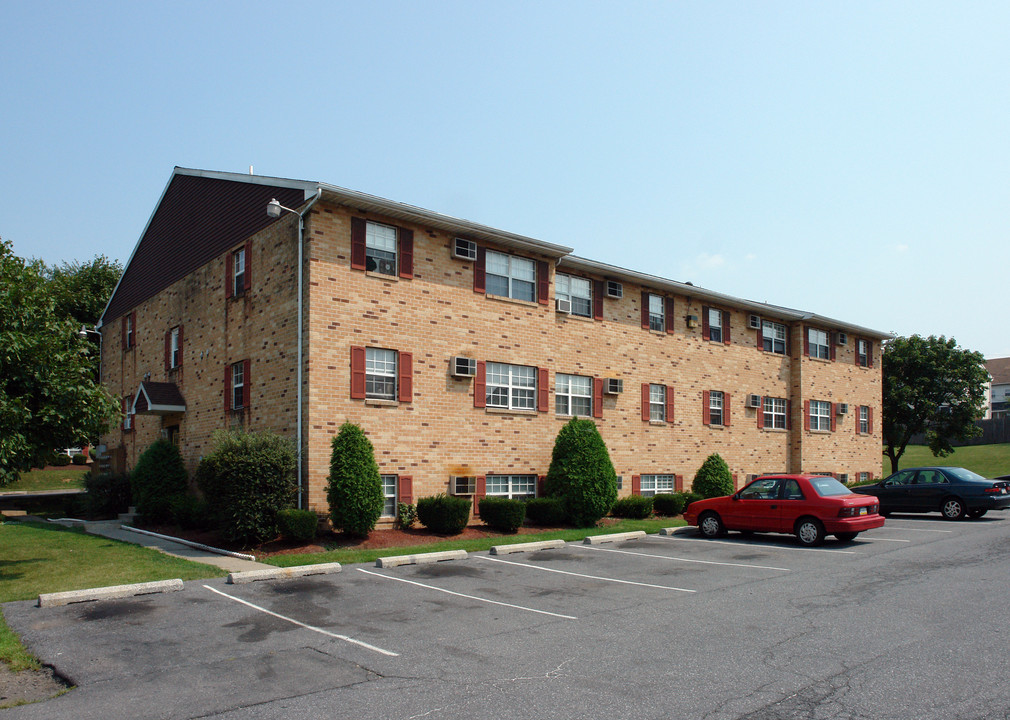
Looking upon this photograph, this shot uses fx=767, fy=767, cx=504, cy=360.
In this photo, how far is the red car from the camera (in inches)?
636

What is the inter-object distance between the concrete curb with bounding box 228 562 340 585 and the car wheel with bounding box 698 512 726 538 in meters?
9.30

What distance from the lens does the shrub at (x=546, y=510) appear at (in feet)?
64.9

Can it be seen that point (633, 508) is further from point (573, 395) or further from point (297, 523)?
point (297, 523)

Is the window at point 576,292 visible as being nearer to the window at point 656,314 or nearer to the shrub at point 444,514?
the window at point 656,314

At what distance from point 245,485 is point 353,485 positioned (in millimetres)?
2184

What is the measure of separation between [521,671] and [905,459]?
213ft

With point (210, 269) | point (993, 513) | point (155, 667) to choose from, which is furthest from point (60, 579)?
point (993, 513)

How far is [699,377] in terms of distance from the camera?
26891mm

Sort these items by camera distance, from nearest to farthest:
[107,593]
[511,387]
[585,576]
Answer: [107,593]
[585,576]
[511,387]

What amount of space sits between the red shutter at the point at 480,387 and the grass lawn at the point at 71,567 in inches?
323

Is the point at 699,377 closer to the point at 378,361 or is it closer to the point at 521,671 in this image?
the point at 378,361

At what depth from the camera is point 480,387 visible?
20.1m

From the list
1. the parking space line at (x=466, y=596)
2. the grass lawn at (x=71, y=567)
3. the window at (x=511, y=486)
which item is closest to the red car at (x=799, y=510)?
the window at (x=511, y=486)

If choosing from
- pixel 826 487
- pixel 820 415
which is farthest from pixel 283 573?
pixel 820 415
